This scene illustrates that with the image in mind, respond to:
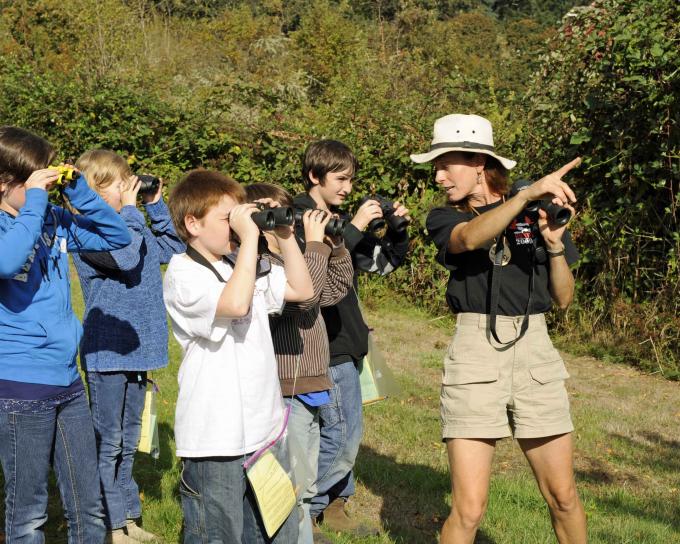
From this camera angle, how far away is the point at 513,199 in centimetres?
316

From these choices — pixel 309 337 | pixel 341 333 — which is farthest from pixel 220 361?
pixel 341 333

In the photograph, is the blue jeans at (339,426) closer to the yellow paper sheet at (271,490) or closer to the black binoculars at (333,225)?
the black binoculars at (333,225)

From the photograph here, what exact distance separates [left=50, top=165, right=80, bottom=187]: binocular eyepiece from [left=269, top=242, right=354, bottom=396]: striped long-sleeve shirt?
3.42ft

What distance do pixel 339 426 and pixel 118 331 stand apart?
3.91ft

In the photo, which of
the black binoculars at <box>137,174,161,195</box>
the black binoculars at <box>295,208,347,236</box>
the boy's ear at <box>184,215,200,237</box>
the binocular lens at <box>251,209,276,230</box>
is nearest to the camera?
the binocular lens at <box>251,209,276,230</box>

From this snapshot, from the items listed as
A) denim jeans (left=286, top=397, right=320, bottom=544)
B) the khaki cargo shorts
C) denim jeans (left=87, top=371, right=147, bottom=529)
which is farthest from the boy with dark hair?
denim jeans (left=87, top=371, right=147, bottom=529)

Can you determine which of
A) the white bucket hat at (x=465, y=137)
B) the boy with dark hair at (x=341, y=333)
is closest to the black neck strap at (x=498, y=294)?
the white bucket hat at (x=465, y=137)

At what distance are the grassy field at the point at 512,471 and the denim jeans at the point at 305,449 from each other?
741mm

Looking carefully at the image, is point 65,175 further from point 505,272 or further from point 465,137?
point 505,272

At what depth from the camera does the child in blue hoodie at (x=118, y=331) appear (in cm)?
404

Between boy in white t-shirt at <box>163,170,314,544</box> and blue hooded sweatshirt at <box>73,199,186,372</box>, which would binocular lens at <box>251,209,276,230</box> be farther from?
blue hooded sweatshirt at <box>73,199,186,372</box>

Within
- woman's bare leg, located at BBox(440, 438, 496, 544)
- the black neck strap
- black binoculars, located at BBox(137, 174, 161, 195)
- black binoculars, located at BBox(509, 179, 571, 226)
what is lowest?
woman's bare leg, located at BBox(440, 438, 496, 544)

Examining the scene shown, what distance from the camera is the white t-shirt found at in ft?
9.52

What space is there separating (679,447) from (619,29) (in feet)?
12.6
